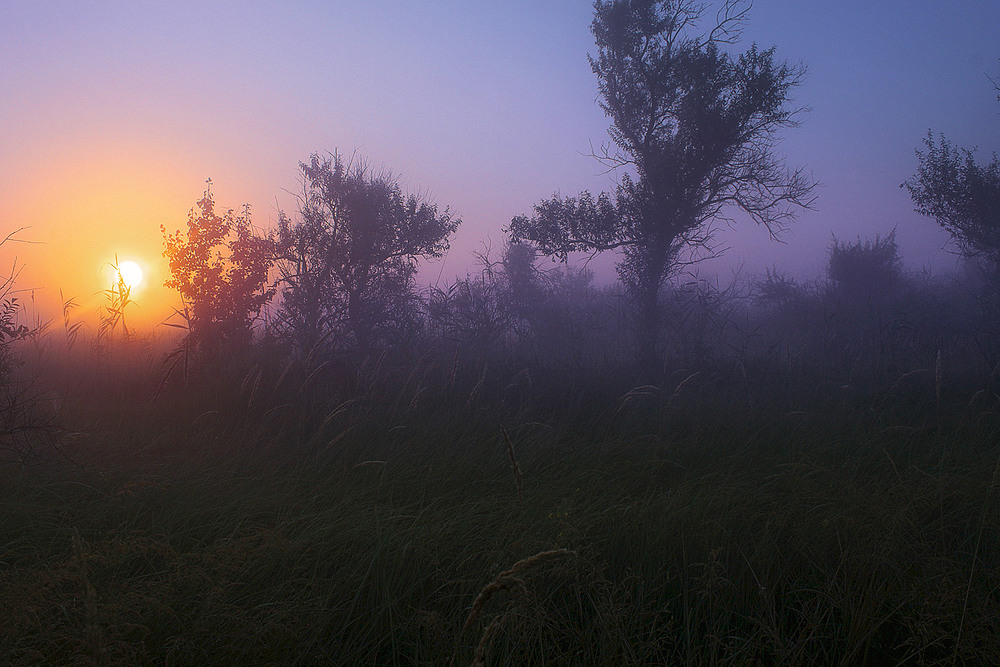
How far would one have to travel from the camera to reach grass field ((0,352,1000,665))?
1843 mm

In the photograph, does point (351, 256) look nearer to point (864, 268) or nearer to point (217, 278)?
point (217, 278)

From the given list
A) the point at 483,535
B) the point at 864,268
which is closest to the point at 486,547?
the point at 483,535

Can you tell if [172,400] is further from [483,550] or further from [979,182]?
[979,182]

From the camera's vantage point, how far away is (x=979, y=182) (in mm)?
12555

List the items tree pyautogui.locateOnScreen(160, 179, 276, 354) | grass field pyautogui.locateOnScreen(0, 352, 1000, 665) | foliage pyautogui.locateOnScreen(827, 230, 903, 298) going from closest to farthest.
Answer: grass field pyautogui.locateOnScreen(0, 352, 1000, 665)
tree pyautogui.locateOnScreen(160, 179, 276, 354)
foliage pyautogui.locateOnScreen(827, 230, 903, 298)

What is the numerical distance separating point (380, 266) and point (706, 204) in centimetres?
732

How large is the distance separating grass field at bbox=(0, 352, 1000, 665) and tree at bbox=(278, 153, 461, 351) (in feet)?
19.2

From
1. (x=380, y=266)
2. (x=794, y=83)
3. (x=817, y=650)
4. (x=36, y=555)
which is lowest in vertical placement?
(x=817, y=650)

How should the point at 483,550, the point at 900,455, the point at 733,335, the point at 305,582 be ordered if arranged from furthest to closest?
the point at 733,335 < the point at 900,455 < the point at 483,550 < the point at 305,582

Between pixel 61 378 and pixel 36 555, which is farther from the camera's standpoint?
pixel 61 378

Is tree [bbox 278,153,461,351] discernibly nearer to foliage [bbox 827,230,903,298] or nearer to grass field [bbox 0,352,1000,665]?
grass field [bbox 0,352,1000,665]

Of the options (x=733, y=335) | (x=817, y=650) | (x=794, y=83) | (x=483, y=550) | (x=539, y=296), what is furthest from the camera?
(x=539, y=296)

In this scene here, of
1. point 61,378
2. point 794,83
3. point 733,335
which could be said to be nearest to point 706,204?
point 794,83

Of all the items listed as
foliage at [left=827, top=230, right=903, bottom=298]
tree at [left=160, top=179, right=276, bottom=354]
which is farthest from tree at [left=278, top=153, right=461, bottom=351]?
foliage at [left=827, top=230, right=903, bottom=298]
